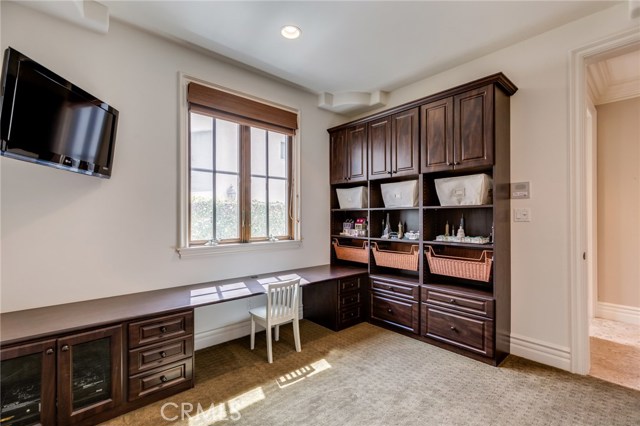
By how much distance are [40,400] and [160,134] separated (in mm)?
2030

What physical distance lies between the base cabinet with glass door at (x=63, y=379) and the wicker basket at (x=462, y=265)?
269cm

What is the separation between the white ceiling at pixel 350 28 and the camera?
2236mm

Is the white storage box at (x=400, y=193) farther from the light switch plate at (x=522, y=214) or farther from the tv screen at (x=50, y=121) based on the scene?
the tv screen at (x=50, y=121)

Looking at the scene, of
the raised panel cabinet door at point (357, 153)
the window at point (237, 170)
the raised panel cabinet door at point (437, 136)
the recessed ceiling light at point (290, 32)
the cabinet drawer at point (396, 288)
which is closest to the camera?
the recessed ceiling light at point (290, 32)

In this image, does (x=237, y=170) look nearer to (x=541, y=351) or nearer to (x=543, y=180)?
(x=543, y=180)

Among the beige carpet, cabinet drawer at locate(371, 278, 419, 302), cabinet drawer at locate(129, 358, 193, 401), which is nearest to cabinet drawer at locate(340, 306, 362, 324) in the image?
cabinet drawer at locate(371, 278, 419, 302)

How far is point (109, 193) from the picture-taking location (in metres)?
2.39

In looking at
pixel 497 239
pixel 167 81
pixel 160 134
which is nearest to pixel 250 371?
pixel 160 134

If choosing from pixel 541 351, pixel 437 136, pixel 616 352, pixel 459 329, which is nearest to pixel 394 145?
pixel 437 136

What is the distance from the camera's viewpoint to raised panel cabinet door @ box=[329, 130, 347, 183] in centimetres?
387

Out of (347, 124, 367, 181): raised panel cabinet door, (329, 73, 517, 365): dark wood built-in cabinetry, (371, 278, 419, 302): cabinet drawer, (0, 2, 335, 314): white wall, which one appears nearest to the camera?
(0, 2, 335, 314): white wall

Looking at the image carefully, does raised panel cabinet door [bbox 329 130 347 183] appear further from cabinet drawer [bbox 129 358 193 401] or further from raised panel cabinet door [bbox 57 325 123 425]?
raised panel cabinet door [bbox 57 325 123 425]
